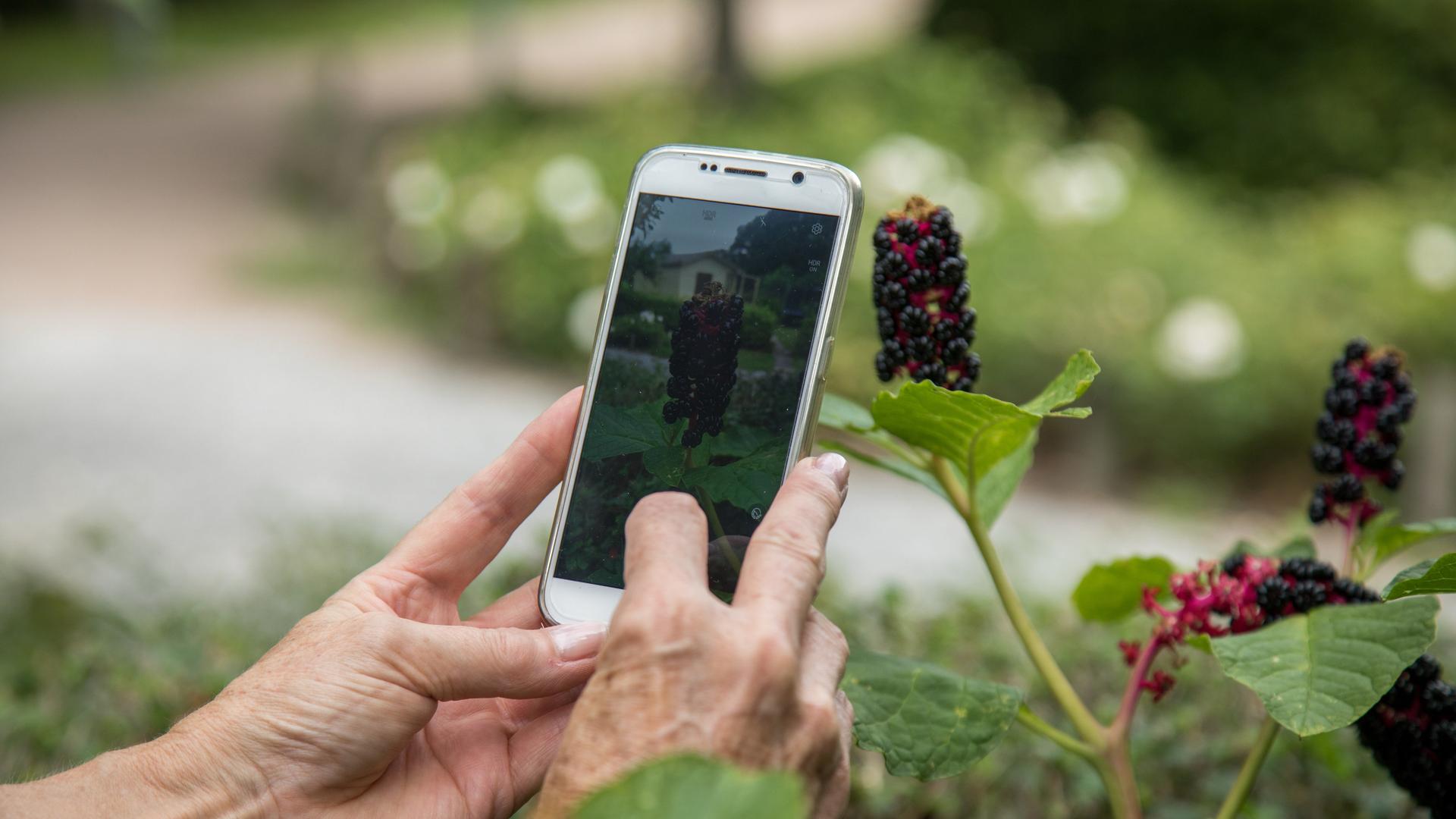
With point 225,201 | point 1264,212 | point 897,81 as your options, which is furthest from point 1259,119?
point 225,201

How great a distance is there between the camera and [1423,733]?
1.16 metres

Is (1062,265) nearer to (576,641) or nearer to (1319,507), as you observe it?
(1319,507)

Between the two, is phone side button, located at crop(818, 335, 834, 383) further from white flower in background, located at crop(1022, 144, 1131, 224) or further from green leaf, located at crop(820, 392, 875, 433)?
white flower in background, located at crop(1022, 144, 1131, 224)

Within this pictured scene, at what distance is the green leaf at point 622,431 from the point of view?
1.38 m

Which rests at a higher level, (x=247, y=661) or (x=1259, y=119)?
(x=1259, y=119)

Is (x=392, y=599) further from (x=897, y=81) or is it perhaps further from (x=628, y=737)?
(x=897, y=81)

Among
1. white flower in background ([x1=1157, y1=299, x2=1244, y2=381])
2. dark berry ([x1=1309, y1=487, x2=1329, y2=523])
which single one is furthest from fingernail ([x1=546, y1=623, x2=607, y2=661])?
white flower in background ([x1=1157, y1=299, x2=1244, y2=381])

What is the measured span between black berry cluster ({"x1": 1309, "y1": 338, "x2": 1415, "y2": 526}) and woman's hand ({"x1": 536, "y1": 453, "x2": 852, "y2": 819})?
0.58m

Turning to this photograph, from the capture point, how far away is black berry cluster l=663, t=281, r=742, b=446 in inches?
53.3

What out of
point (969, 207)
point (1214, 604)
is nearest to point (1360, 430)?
point (1214, 604)

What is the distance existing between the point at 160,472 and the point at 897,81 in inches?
232

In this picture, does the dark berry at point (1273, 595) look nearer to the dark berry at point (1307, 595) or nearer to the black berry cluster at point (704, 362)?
the dark berry at point (1307, 595)

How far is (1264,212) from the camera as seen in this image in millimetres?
8266

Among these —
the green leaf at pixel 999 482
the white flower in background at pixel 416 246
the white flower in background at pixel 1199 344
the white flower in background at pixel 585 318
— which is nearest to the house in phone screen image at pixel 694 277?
the green leaf at pixel 999 482
